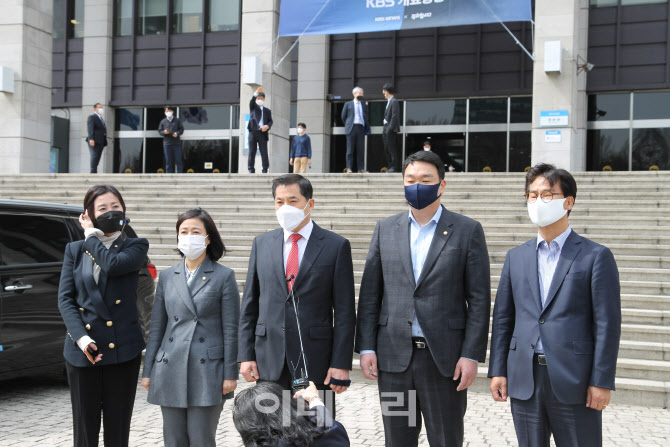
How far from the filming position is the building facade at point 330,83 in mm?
20547

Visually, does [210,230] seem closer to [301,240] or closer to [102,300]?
[301,240]

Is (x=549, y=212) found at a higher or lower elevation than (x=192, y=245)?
higher

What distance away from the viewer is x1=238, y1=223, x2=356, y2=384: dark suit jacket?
3.96 metres

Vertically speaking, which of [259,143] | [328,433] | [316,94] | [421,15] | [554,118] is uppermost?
[421,15]

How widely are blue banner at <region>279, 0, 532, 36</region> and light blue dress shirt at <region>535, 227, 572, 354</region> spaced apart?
49.1 ft

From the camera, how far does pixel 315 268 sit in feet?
13.2

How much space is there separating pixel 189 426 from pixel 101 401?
0.64 m

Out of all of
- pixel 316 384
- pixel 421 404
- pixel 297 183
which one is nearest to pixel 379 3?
pixel 297 183

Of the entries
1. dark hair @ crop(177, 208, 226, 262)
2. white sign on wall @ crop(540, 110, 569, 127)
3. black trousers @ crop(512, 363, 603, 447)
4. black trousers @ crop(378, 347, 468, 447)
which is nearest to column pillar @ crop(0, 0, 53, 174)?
white sign on wall @ crop(540, 110, 569, 127)

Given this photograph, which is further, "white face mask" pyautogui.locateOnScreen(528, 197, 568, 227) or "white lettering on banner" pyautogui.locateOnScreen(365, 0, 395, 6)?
"white lettering on banner" pyautogui.locateOnScreen(365, 0, 395, 6)

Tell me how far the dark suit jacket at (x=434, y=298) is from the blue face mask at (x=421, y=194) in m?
0.14

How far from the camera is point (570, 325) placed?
355cm

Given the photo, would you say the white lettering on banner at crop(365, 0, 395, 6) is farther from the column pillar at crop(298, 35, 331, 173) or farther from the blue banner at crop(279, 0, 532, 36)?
the column pillar at crop(298, 35, 331, 173)

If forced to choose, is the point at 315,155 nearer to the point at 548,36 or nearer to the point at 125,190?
the point at 548,36
